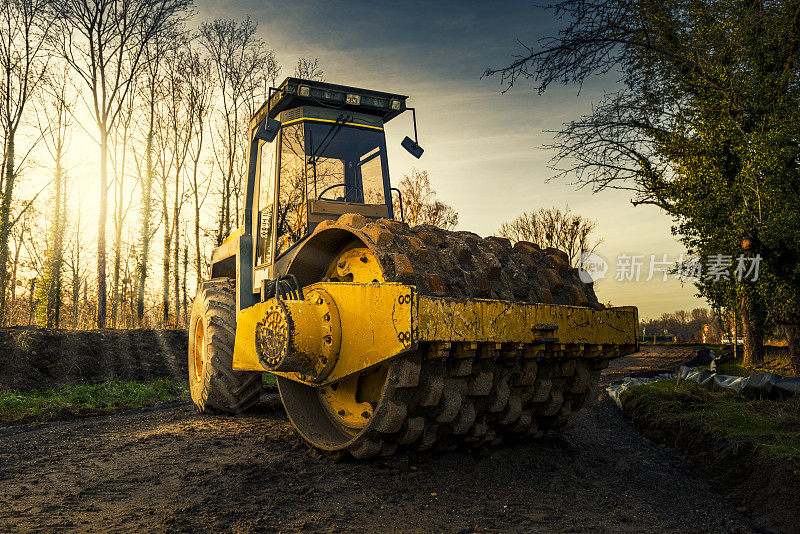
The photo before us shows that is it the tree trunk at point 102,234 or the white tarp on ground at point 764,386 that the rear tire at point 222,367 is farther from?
the tree trunk at point 102,234

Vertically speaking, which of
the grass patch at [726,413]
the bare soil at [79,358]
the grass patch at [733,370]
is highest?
the bare soil at [79,358]

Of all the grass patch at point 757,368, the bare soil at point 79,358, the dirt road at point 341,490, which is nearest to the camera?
the dirt road at point 341,490

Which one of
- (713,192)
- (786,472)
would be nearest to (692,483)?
(786,472)

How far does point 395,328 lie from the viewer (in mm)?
3264

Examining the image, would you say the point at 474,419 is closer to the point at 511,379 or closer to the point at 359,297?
the point at 511,379

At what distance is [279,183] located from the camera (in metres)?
5.44

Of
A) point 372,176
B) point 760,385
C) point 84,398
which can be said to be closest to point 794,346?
point 760,385

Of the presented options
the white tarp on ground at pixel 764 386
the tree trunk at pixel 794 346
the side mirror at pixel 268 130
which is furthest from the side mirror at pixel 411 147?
the tree trunk at pixel 794 346

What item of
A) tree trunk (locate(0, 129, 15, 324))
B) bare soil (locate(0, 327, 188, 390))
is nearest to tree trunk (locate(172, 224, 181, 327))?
tree trunk (locate(0, 129, 15, 324))

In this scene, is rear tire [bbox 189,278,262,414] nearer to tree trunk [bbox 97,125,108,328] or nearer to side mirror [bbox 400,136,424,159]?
side mirror [bbox 400,136,424,159]

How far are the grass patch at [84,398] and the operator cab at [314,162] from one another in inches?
170

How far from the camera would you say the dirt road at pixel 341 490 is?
3160 mm

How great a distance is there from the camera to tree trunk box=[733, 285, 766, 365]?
13.0 meters

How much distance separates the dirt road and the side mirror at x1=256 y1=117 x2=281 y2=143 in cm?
268
